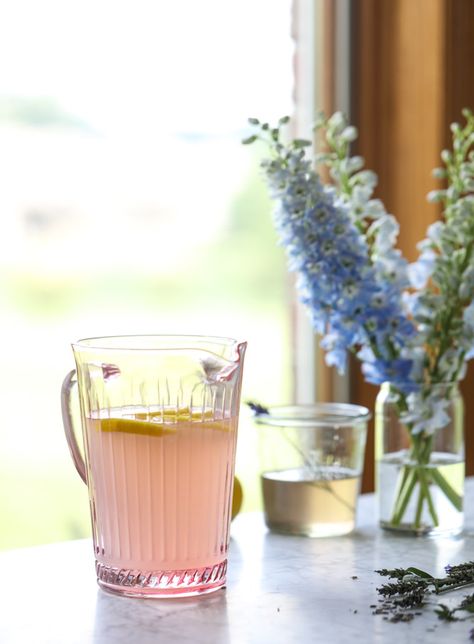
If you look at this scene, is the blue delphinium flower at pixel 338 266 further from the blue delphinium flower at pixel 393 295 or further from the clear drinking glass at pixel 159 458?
the clear drinking glass at pixel 159 458

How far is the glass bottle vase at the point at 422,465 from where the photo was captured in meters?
1.18

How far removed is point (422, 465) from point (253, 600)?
353 millimetres

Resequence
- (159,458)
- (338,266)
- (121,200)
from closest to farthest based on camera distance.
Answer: (159,458) → (338,266) → (121,200)

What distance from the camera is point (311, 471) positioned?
117 cm

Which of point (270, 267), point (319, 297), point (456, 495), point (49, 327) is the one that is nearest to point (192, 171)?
point (270, 267)

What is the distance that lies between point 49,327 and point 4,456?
0.21 meters

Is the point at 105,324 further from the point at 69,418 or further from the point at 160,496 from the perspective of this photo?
the point at 160,496

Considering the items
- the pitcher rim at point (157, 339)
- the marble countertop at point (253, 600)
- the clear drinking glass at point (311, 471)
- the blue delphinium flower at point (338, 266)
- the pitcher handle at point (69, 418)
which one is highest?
the blue delphinium flower at point (338, 266)

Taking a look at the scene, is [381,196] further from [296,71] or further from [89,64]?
[89,64]

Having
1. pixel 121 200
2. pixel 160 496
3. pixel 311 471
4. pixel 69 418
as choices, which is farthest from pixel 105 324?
pixel 160 496

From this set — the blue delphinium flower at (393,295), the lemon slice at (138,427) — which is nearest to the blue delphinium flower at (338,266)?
the blue delphinium flower at (393,295)

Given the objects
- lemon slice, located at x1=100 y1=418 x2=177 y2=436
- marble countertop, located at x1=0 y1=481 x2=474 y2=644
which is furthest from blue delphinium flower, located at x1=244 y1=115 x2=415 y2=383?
lemon slice, located at x1=100 y1=418 x2=177 y2=436

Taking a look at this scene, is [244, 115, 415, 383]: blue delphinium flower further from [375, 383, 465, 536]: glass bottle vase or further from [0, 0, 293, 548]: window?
[0, 0, 293, 548]: window

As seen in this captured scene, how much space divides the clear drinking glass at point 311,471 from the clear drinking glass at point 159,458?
0.80 feet
